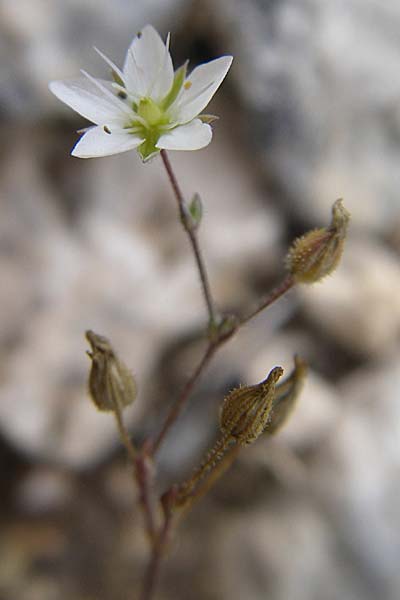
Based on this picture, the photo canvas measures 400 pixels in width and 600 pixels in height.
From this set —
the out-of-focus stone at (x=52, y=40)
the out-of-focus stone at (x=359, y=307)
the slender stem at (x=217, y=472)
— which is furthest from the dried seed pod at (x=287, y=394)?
the out-of-focus stone at (x=52, y=40)

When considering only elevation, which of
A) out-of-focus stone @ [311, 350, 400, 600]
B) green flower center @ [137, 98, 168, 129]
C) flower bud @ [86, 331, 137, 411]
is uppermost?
green flower center @ [137, 98, 168, 129]

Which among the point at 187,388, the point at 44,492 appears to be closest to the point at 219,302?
the point at 44,492

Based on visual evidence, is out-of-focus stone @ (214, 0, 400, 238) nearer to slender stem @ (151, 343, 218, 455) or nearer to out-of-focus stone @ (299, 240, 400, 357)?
out-of-focus stone @ (299, 240, 400, 357)

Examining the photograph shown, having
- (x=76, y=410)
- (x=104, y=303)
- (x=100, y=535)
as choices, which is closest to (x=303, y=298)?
(x=104, y=303)

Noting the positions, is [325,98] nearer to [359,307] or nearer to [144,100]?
[359,307]

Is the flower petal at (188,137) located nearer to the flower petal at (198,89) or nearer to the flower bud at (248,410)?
the flower petal at (198,89)

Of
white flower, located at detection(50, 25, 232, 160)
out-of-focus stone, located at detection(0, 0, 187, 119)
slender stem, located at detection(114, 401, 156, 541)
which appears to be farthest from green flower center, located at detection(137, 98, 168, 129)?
out-of-focus stone, located at detection(0, 0, 187, 119)
